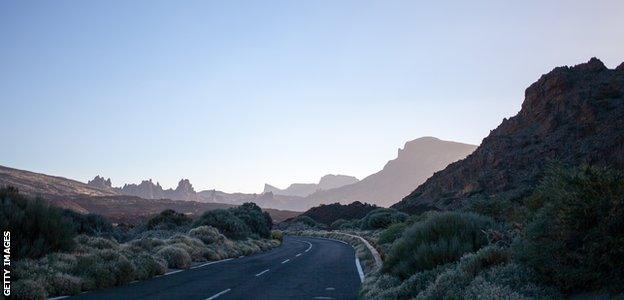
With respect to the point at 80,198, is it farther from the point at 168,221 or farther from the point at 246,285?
the point at 246,285

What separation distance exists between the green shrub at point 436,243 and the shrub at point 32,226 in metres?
9.56

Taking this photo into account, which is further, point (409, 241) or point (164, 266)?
point (164, 266)

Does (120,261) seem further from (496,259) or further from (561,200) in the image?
(561,200)

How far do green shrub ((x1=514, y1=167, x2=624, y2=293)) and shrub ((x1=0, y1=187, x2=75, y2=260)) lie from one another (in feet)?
41.2

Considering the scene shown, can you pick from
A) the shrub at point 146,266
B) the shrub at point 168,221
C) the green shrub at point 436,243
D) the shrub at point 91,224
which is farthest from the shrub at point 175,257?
the shrub at point 168,221

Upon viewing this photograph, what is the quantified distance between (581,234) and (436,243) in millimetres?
4954

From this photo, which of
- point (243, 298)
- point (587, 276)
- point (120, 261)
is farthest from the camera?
point (120, 261)

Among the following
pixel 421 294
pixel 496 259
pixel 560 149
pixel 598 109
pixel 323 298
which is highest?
pixel 598 109

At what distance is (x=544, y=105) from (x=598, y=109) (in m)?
10.2

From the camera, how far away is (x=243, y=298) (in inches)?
458

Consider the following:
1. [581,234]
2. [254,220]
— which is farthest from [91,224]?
[581,234]

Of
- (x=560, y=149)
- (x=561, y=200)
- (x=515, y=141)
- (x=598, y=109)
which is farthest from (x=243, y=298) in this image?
(x=515, y=141)

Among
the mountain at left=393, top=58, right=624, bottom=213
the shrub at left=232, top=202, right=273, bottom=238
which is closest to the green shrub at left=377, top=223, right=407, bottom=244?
the mountain at left=393, top=58, right=624, bottom=213

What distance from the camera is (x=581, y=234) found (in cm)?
617
